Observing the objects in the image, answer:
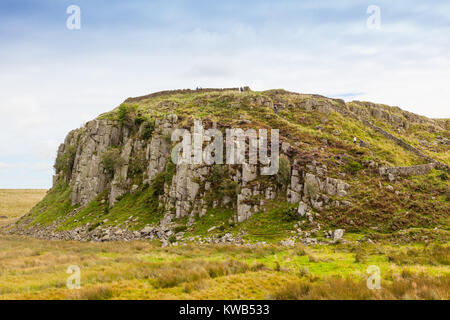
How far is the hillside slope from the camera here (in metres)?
29.2

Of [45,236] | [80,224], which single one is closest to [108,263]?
[80,224]

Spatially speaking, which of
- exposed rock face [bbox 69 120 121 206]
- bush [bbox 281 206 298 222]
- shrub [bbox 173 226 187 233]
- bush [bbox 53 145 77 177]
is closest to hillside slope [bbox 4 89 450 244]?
bush [bbox 281 206 298 222]

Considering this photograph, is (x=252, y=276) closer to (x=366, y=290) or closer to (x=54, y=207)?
(x=366, y=290)

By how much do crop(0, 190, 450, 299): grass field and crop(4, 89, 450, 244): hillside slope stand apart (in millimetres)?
6565

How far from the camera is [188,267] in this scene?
16.5m

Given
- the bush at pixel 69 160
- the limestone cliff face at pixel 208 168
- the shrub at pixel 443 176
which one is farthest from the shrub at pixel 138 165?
the shrub at pixel 443 176

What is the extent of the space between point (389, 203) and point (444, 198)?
7173 millimetres

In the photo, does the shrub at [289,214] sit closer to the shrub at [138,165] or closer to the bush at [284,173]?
the bush at [284,173]

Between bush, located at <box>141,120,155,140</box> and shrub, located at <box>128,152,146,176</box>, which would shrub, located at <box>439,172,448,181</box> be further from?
bush, located at <box>141,120,155,140</box>

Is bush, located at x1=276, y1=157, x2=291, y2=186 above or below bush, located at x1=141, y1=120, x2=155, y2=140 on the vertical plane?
below

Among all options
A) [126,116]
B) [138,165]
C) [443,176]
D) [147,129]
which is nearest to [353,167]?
[443,176]
